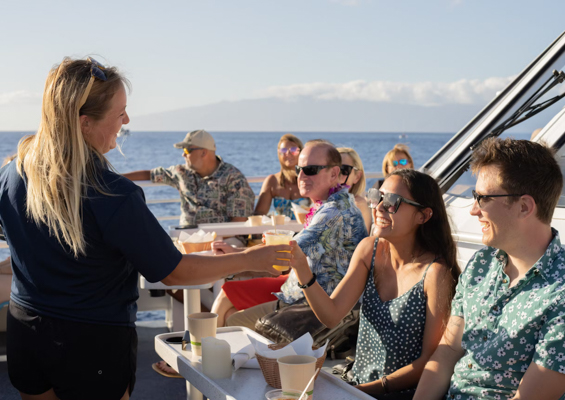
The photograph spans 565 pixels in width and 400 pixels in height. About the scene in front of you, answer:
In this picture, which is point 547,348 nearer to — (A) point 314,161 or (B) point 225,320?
(A) point 314,161

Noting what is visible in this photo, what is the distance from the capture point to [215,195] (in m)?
6.46

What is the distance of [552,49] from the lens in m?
4.50

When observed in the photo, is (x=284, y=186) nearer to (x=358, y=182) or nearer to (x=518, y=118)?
(x=358, y=182)

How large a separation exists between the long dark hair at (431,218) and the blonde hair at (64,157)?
1.37m

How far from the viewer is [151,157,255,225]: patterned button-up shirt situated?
21.2 ft

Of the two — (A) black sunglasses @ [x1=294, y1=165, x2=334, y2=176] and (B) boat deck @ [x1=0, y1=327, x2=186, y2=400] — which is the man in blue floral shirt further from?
(B) boat deck @ [x1=0, y1=327, x2=186, y2=400]

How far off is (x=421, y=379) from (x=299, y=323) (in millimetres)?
995

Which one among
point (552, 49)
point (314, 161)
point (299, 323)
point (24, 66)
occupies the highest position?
point (24, 66)

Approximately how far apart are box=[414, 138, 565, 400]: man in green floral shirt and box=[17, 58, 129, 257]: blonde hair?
4.35 ft

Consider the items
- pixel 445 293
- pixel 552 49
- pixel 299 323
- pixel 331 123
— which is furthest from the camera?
pixel 331 123

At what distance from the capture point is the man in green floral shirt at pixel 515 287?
2.01m

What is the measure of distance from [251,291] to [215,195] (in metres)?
2.29

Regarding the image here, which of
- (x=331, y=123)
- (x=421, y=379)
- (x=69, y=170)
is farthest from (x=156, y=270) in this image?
(x=331, y=123)

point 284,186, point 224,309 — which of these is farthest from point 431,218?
point 284,186
